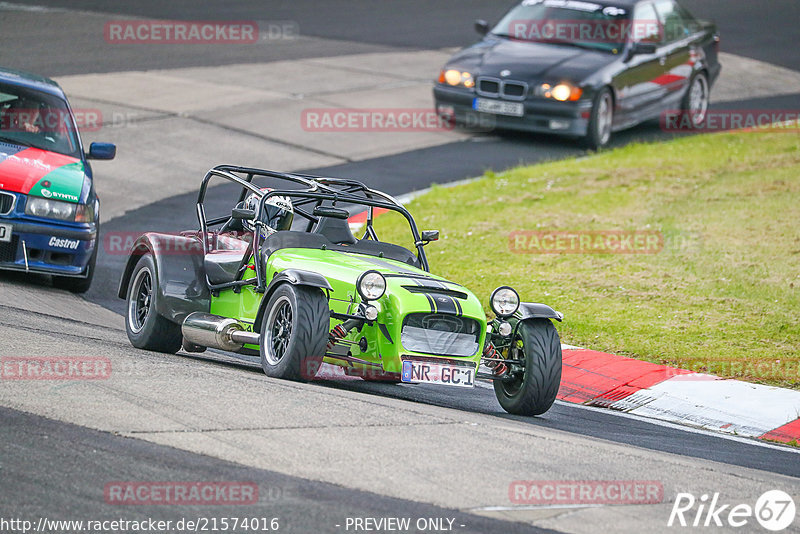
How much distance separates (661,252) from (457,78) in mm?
5996

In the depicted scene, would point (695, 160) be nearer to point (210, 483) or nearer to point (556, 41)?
point (556, 41)

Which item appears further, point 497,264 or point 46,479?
point 497,264

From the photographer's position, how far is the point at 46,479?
5699mm

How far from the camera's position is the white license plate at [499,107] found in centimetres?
1844

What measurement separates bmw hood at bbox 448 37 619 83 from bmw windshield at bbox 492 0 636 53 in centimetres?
18

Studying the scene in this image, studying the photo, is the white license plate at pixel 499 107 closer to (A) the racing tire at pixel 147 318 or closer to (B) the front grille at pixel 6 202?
(B) the front grille at pixel 6 202

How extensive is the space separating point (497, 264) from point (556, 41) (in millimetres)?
7015

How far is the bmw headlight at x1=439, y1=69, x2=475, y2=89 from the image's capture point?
1862cm

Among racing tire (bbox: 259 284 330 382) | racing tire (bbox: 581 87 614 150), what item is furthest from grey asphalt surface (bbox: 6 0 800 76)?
racing tire (bbox: 259 284 330 382)

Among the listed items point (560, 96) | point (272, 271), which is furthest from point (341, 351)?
point (560, 96)

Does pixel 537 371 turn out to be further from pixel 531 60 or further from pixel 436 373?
pixel 531 60

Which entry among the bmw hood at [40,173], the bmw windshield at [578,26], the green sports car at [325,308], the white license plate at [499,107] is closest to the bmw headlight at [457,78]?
the white license plate at [499,107]

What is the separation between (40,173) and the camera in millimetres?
11352

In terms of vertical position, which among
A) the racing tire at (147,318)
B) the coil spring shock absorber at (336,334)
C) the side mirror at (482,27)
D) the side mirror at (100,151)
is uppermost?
the side mirror at (482,27)
